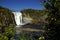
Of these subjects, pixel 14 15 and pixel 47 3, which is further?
pixel 14 15

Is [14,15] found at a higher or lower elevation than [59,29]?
lower

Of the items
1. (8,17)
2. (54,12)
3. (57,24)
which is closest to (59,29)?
(57,24)

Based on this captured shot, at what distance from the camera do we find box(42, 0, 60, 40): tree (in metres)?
18.7

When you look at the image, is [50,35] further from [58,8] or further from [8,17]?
[8,17]

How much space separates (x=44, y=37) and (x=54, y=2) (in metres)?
3.03

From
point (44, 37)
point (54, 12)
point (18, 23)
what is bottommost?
point (18, 23)

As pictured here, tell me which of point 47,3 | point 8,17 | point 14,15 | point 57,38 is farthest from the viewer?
point 8,17

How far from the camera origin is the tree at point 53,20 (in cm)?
1869

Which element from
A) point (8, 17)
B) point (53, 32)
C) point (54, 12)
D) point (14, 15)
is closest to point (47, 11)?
point (54, 12)

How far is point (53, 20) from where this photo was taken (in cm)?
1900

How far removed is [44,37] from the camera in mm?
19062

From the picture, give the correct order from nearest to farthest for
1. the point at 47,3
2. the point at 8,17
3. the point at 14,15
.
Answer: the point at 47,3
the point at 14,15
the point at 8,17

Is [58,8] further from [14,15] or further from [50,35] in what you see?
[14,15]

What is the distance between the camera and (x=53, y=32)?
18828 millimetres
